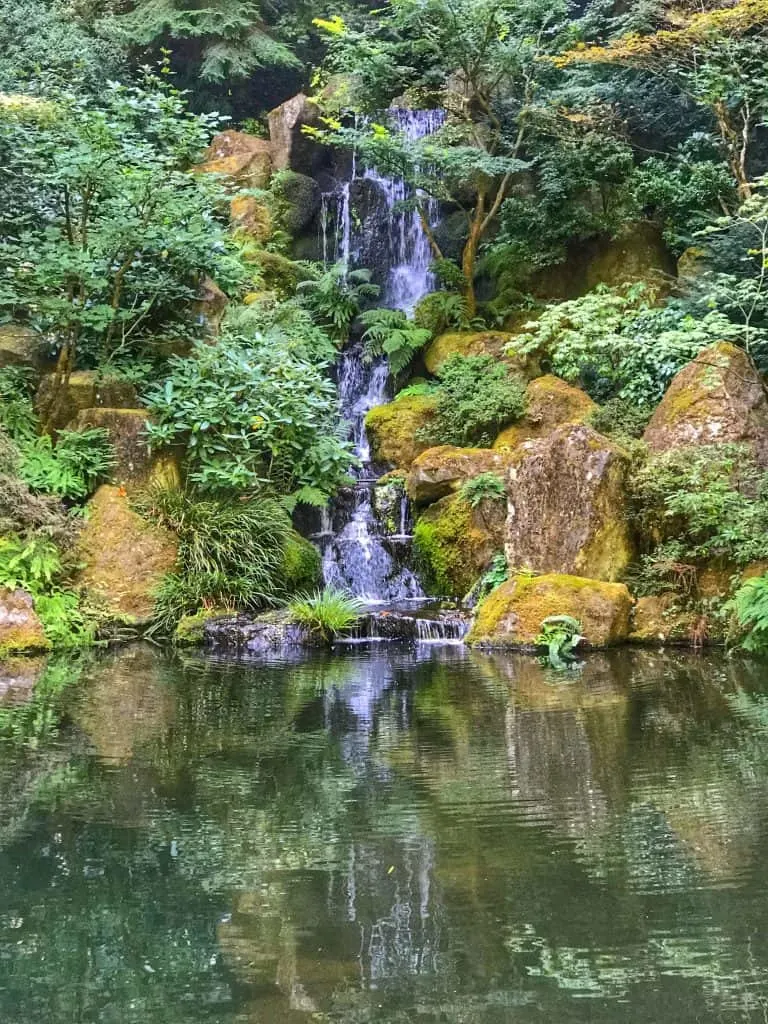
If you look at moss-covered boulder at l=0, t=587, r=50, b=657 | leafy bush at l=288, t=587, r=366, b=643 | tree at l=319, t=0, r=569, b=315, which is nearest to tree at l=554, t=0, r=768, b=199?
tree at l=319, t=0, r=569, b=315

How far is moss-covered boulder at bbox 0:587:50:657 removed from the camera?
8.65 m

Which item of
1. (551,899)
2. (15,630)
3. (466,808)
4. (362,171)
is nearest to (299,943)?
(551,899)

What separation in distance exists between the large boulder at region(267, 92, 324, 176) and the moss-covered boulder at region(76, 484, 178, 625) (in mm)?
10592

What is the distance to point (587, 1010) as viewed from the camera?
2293 mm

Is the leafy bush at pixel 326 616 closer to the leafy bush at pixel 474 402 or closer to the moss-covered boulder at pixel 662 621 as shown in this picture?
the moss-covered boulder at pixel 662 621

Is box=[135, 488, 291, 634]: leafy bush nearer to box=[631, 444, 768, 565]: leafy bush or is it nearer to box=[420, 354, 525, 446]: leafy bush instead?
box=[420, 354, 525, 446]: leafy bush

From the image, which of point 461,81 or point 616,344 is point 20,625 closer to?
point 616,344

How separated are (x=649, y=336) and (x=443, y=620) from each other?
480 cm

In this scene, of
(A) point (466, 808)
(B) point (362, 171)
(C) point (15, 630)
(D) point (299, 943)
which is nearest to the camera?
(D) point (299, 943)

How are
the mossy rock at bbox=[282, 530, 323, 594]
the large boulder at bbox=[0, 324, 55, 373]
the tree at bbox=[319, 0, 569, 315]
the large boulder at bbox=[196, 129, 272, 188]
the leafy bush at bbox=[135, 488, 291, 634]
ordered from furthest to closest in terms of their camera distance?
the large boulder at bbox=[196, 129, 272, 188], the tree at bbox=[319, 0, 569, 315], the large boulder at bbox=[0, 324, 55, 373], the mossy rock at bbox=[282, 530, 323, 594], the leafy bush at bbox=[135, 488, 291, 634]

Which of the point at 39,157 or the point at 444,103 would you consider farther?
the point at 444,103

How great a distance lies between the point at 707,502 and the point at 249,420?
5.17 metres

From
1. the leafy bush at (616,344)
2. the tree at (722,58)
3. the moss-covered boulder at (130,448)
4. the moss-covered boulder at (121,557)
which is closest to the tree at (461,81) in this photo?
the tree at (722,58)

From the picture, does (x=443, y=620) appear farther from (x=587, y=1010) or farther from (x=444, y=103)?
(x=444, y=103)
